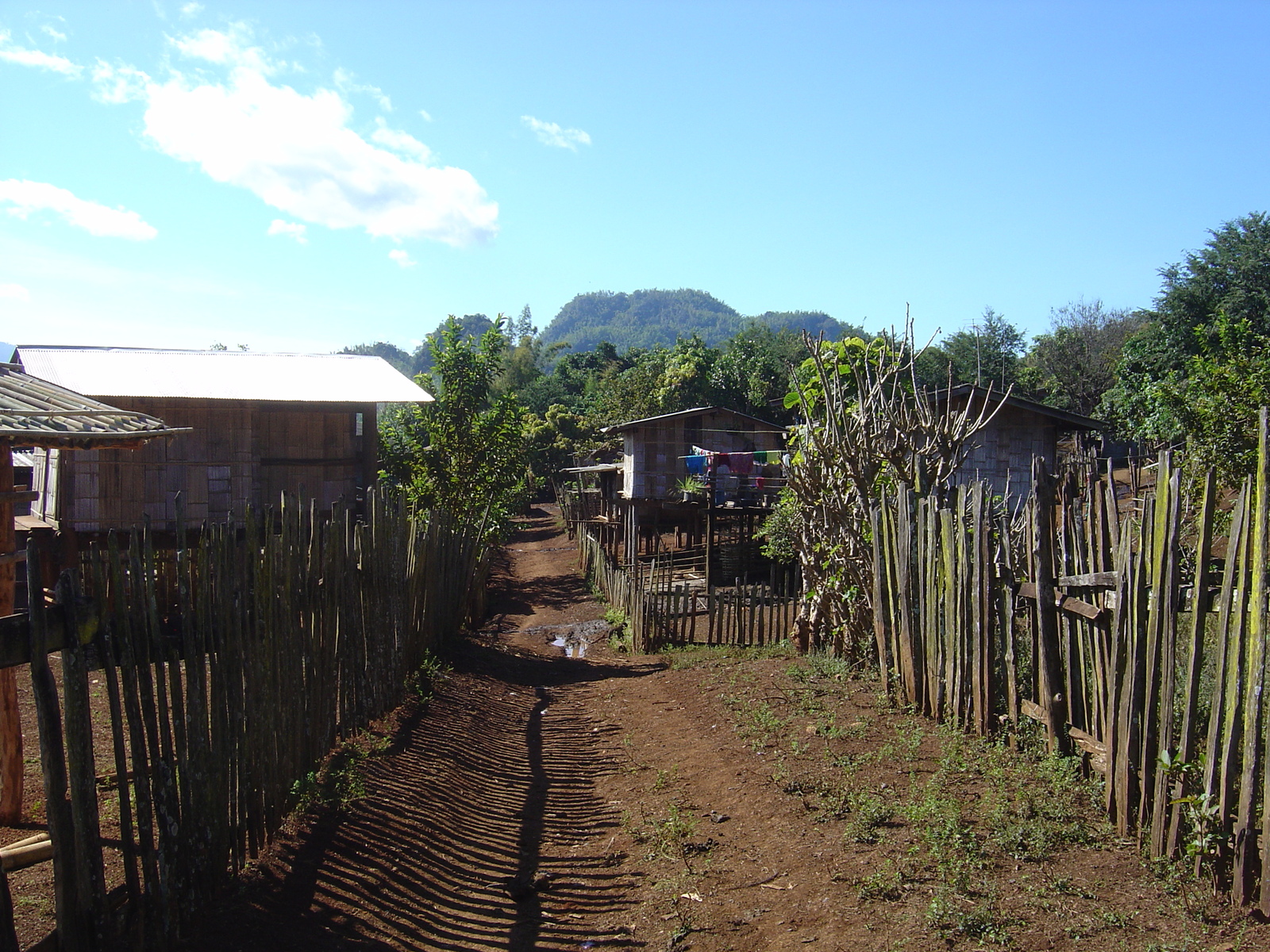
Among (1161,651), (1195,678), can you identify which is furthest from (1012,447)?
(1195,678)

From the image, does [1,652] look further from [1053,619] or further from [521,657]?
[521,657]

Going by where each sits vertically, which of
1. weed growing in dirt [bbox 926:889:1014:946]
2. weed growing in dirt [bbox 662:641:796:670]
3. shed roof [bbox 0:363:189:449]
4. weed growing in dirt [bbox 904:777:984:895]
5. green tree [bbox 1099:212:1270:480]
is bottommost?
weed growing in dirt [bbox 662:641:796:670]

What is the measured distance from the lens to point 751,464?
85.1ft

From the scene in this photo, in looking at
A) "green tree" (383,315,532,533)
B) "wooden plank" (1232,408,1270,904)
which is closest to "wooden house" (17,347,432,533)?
→ "green tree" (383,315,532,533)

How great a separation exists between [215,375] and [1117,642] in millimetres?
14910

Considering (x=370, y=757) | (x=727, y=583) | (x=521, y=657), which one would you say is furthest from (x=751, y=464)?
(x=370, y=757)

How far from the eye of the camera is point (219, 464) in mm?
15156

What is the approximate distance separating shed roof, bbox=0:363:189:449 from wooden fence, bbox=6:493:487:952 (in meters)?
0.71

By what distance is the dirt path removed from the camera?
3941 mm

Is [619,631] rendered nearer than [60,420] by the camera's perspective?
No

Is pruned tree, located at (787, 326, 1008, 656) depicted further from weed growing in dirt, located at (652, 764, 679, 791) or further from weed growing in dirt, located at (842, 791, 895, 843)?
weed growing in dirt, located at (842, 791, 895, 843)

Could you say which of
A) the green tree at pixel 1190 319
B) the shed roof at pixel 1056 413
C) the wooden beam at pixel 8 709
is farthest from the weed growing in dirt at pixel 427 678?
the green tree at pixel 1190 319

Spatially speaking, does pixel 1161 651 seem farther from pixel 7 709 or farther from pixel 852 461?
pixel 7 709

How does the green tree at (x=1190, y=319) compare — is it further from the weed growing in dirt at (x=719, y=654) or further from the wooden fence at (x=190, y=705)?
the wooden fence at (x=190, y=705)
